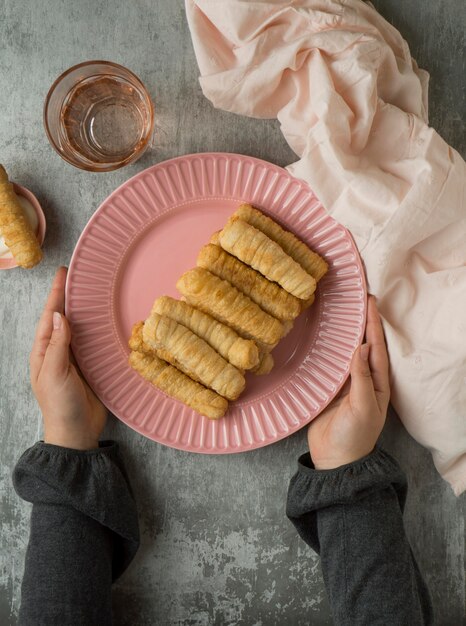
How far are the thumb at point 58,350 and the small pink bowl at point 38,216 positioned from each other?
1.15ft

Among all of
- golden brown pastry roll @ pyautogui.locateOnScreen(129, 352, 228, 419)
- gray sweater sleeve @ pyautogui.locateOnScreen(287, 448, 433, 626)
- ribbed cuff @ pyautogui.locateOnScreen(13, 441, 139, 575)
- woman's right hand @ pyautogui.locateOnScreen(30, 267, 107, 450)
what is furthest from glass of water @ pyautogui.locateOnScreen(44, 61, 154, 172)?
gray sweater sleeve @ pyautogui.locateOnScreen(287, 448, 433, 626)

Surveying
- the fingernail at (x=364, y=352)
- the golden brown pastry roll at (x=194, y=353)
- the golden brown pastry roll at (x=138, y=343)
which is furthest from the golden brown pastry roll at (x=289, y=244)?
the golden brown pastry roll at (x=138, y=343)

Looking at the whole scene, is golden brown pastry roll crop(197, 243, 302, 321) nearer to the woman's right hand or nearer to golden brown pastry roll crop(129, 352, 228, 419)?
golden brown pastry roll crop(129, 352, 228, 419)

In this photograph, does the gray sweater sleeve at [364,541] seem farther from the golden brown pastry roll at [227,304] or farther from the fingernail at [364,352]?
the golden brown pastry roll at [227,304]

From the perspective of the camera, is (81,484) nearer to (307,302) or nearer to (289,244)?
(307,302)

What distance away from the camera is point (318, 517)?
2.26m

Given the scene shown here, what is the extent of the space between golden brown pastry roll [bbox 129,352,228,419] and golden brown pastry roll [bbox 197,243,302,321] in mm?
422

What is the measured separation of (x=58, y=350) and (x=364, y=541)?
4.81 ft

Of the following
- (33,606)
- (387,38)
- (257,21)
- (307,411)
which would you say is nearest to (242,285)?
(307,411)

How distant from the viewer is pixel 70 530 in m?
2.20

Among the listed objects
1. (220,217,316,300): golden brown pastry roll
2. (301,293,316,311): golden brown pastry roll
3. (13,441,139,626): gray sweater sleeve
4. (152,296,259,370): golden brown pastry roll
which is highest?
(220,217,316,300): golden brown pastry roll

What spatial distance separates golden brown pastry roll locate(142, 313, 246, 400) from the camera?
2.06 m

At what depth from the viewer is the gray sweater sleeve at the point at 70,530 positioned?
2.15 meters

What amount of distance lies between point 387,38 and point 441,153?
554 millimetres
